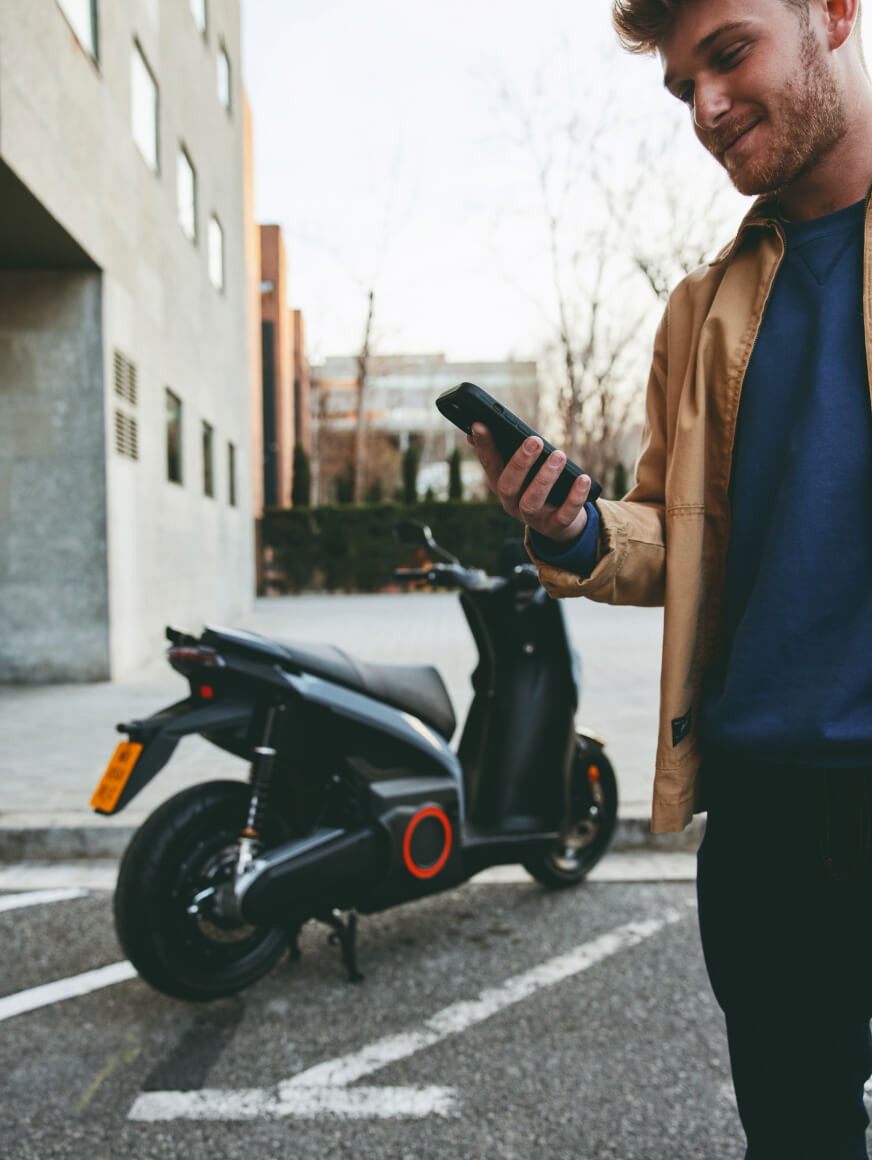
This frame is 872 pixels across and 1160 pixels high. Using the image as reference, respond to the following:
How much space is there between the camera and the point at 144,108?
10.2 meters

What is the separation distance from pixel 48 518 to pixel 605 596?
7.60 meters

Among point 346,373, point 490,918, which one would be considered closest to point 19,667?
point 490,918

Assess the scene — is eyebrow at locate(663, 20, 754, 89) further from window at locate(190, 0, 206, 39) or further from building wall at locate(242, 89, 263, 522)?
building wall at locate(242, 89, 263, 522)

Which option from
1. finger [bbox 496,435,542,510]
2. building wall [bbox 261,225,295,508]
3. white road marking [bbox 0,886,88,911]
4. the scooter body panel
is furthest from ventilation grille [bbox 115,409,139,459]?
building wall [bbox 261,225,295,508]

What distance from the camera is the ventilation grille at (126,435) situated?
881 centimetres

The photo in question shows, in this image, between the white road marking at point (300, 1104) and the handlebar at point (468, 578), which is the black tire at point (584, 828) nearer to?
the handlebar at point (468, 578)

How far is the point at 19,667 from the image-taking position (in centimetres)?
819

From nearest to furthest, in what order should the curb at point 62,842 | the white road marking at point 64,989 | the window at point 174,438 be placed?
the white road marking at point 64,989 < the curb at point 62,842 < the window at point 174,438

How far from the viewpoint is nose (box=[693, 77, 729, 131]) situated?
4.27 ft

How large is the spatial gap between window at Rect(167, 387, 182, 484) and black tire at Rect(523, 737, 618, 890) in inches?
341

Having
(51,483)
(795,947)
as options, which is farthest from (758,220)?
(51,483)

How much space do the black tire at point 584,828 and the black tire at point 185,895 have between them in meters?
1.21

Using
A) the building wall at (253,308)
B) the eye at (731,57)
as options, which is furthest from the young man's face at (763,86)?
the building wall at (253,308)

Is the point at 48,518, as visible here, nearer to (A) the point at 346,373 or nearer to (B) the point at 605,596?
(B) the point at 605,596
